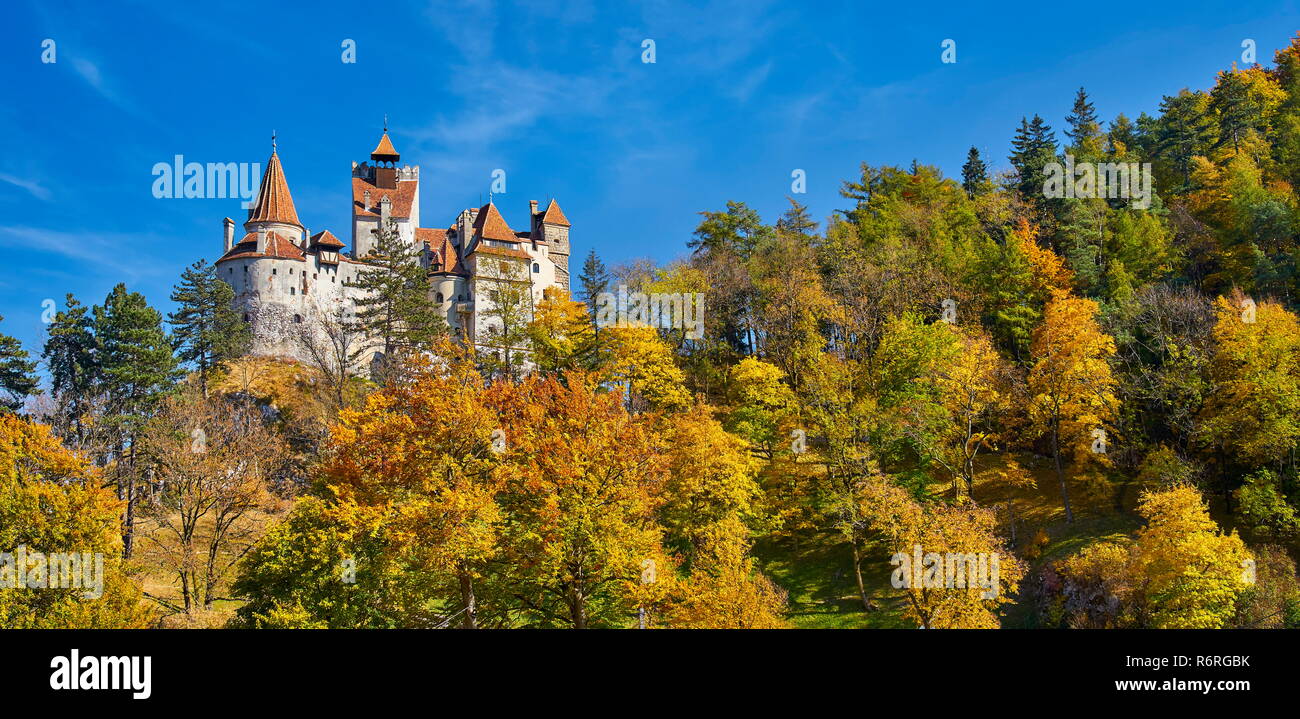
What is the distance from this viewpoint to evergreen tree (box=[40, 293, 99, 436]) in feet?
177

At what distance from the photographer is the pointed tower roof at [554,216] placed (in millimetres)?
84688

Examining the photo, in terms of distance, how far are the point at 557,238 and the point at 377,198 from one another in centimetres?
1699

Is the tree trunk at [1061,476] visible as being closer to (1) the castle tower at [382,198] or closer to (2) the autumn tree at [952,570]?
(2) the autumn tree at [952,570]

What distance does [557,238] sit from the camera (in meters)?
→ 84.8

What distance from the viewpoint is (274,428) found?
5262cm

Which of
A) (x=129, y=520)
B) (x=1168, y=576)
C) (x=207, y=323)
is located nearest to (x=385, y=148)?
(x=207, y=323)

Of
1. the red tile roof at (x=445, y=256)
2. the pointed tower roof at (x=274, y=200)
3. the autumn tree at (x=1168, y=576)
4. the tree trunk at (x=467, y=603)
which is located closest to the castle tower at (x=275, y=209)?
the pointed tower roof at (x=274, y=200)

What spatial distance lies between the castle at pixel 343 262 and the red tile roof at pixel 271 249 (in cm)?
9

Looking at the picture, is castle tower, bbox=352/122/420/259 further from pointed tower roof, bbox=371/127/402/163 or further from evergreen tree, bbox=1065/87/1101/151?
evergreen tree, bbox=1065/87/1101/151

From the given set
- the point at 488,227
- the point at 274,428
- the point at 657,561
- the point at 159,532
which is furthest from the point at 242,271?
the point at 657,561

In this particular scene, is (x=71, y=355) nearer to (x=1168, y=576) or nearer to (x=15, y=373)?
(x=15, y=373)

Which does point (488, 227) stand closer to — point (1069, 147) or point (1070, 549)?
point (1069, 147)
